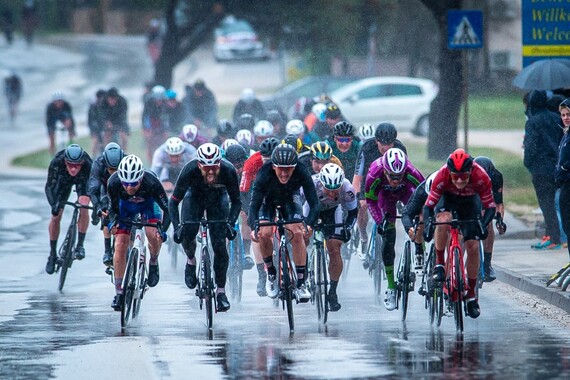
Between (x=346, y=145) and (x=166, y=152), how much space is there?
2222 mm

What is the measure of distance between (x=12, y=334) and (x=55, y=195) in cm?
388

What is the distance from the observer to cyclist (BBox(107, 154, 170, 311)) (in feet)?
45.6

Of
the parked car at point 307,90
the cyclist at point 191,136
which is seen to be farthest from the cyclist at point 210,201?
the parked car at point 307,90

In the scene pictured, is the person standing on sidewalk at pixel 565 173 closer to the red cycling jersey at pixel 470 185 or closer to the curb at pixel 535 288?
the curb at pixel 535 288

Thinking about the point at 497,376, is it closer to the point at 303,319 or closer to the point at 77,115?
the point at 303,319

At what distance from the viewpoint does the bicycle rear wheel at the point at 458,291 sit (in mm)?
12984

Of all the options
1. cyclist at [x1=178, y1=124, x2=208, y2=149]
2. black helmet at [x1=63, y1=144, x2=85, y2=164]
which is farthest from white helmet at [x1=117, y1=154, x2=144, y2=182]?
cyclist at [x1=178, y1=124, x2=208, y2=149]

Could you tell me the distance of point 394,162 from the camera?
14.1 meters

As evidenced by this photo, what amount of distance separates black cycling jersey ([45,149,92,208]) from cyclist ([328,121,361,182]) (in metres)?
2.92

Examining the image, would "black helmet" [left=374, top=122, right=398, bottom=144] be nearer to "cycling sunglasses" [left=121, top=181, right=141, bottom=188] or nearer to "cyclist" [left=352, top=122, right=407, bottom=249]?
"cyclist" [left=352, top=122, right=407, bottom=249]

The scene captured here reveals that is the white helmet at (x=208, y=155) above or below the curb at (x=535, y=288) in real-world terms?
above

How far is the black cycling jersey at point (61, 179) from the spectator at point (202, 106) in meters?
16.0

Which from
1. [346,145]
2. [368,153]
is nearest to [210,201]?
[368,153]

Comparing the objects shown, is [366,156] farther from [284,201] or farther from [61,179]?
[61,179]
